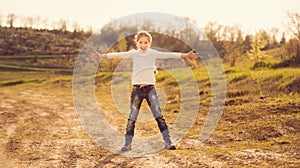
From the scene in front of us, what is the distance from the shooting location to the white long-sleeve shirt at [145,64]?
20.5 feet

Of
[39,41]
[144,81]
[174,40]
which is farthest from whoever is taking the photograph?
[39,41]

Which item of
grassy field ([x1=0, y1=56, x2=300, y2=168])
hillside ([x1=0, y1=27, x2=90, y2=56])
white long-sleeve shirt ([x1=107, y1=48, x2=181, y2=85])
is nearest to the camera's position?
grassy field ([x1=0, y1=56, x2=300, y2=168])

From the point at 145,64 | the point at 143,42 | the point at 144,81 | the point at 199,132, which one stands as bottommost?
the point at 199,132

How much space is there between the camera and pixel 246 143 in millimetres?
6801

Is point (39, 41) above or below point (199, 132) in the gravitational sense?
above

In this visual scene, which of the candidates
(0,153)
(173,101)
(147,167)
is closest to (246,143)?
(147,167)

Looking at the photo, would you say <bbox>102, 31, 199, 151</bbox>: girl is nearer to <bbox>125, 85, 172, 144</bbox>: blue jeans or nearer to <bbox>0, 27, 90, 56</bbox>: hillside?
<bbox>125, 85, 172, 144</bbox>: blue jeans

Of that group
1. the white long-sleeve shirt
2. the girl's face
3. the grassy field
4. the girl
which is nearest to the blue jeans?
the girl

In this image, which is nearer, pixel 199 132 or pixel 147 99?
pixel 147 99

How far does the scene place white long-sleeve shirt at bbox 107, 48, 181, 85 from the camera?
20.5 feet

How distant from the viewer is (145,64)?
631 centimetres

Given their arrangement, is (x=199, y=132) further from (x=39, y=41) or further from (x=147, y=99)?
(x=39, y=41)

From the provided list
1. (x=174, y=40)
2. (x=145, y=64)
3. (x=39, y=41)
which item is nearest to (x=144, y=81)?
(x=145, y=64)

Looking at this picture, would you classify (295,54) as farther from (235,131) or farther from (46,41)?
(46,41)
